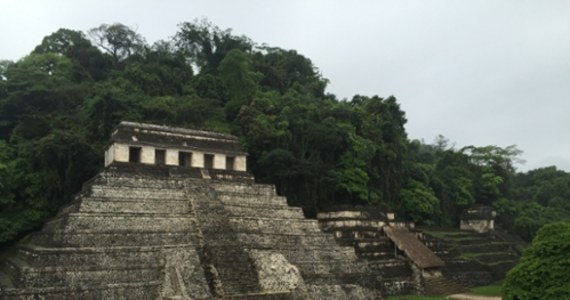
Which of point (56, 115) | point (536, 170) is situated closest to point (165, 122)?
point (56, 115)

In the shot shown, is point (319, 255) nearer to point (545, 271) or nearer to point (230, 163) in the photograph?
point (230, 163)

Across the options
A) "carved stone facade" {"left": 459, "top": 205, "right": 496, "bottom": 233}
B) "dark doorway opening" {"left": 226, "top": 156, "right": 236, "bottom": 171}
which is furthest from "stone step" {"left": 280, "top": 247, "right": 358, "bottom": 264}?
"carved stone facade" {"left": 459, "top": 205, "right": 496, "bottom": 233}

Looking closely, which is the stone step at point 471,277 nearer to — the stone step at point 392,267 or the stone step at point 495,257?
the stone step at point 495,257

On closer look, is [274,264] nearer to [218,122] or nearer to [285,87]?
[218,122]

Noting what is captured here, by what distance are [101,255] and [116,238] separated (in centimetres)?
106

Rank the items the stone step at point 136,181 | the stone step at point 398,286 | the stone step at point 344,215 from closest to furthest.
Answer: the stone step at point 136,181 → the stone step at point 398,286 → the stone step at point 344,215

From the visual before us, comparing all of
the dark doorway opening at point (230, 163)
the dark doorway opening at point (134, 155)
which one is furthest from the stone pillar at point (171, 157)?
the dark doorway opening at point (230, 163)

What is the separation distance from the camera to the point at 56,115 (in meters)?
31.7

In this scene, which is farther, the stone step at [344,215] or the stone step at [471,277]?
the stone step at [344,215]

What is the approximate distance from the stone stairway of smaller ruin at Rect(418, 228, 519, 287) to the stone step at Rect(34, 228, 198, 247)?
15058 millimetres

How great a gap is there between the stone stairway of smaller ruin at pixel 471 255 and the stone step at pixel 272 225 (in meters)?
9.24

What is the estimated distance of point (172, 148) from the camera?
22984 mm

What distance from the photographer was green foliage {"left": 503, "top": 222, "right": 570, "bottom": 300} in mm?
12938

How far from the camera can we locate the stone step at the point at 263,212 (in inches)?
835
